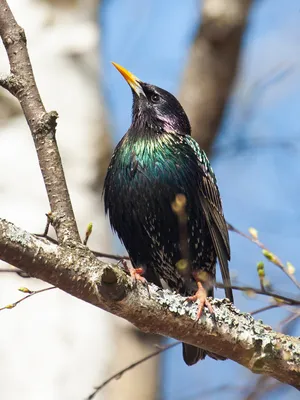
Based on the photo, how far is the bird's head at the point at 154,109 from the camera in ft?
13.6

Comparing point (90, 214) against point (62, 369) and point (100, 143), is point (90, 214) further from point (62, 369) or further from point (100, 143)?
point (62, 369)

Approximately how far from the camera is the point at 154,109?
4.23 meters

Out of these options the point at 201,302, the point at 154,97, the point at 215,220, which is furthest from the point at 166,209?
the point at 201,302

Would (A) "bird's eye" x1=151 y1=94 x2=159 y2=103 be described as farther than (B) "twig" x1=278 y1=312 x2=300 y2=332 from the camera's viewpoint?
Yes

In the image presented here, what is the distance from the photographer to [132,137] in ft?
13.1

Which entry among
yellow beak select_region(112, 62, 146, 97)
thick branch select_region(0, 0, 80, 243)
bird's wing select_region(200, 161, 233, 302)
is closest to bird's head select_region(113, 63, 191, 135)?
yellow beak select_region(112, 62, 146, 97)

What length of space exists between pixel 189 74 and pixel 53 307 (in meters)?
2.72

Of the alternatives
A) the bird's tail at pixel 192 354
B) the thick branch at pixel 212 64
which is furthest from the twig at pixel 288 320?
the thick branch at pixel 212 64

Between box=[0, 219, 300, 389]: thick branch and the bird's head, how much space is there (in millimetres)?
1559

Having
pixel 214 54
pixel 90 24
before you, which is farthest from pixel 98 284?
pixel 214 54

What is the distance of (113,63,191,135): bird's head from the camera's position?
163 inches

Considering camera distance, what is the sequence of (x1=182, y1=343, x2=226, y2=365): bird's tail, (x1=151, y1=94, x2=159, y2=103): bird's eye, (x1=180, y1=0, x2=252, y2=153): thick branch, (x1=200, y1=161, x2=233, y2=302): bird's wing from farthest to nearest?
1. (x1=180, y1=0, x2=252, y2=153): thick branch
2. (x1=151, y1=94, x2=159, y2=103): bird's eye
3. (x1=200, y1=161, x2=233, y2=302): bird's wing
4. (x1=182, y1=343, x2=226, y2=365): bird's tail

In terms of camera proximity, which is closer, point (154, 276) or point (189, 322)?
point (189, 322)

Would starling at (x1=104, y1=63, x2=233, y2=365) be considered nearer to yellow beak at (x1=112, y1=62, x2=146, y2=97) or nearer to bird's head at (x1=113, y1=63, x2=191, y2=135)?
bird's head at (x1=113, y1=63, x2=191, y2=135)
